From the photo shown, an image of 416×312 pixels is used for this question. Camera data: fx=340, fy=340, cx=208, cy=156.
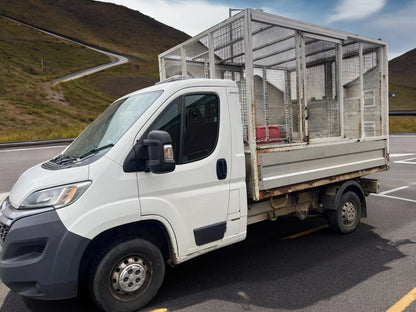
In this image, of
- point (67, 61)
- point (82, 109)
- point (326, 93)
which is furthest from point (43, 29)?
point (326, 93)

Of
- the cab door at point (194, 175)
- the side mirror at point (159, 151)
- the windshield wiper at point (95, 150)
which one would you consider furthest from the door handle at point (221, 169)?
the windshield wiper at point (95, 150)

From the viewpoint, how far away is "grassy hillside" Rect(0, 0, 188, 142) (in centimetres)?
2867

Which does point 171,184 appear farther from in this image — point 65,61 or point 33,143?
point 65,61

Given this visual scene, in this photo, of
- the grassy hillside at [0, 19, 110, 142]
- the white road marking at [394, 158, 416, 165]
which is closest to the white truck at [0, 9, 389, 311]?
the white road marking at [394, 158, 416, 165]

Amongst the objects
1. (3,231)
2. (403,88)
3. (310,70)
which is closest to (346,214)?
(310,70)

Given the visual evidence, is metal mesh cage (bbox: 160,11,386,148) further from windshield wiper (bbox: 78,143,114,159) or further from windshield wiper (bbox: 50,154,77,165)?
windshield wiper (bbox: 50,154,77,165)

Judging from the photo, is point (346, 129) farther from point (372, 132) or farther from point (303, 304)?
point (303, 304)

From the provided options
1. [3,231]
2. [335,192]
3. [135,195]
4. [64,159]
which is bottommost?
[335,192]

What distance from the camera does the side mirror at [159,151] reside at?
2.93m

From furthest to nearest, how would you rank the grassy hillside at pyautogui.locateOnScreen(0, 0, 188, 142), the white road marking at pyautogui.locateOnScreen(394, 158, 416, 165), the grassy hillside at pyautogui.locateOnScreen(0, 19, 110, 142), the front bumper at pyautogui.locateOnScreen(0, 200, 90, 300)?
1. the grassy hillside at pyautogui.locateOnScreen(0, 0, 188, 142)
2. the grassy hillside at pyautogui.locateOnScreen(0, 19, 110, 142)
3. the white road marking at pyautogui.locateOnScreen(394, 158, 416, 165)
4. the front bumper at pyautogui.locateOnScreen(0, 200, 90, 300)

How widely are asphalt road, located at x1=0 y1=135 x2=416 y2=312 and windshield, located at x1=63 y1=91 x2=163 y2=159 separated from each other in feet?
5.12

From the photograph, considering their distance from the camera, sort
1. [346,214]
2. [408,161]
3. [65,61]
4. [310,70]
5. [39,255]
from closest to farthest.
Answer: [39,255] < [346,214] < [310,70] < [408,161] < [65,61]

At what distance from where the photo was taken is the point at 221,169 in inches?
140

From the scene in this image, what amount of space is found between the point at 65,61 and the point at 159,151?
2654 inches
